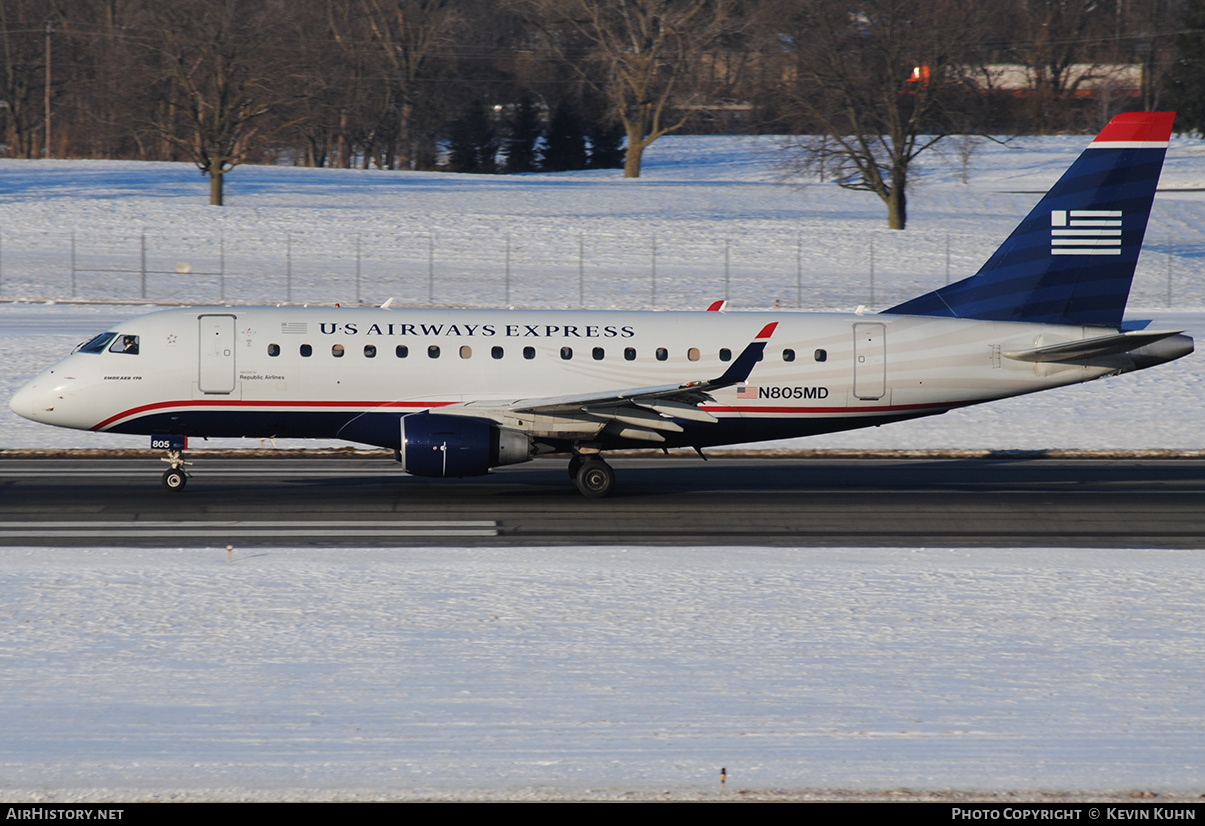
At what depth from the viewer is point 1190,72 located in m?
98.6

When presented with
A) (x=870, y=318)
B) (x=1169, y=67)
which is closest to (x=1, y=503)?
(x=870, y=318)

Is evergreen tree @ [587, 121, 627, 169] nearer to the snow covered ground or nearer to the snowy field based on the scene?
the snowy field

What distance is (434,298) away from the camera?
48.6m

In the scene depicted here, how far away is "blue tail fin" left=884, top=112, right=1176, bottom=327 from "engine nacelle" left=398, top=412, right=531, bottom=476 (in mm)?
9561

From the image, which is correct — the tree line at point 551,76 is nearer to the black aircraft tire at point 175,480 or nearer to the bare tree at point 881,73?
the bare tree at point 881,73

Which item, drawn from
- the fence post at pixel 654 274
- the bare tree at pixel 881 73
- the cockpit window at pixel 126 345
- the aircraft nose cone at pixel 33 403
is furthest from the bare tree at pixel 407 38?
the aircraft nose cone at pixel 33 403

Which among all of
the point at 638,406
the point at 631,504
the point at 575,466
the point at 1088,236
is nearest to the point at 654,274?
the point at 1088,236

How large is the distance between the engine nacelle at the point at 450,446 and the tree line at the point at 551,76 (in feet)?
162

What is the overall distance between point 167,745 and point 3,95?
100272mm

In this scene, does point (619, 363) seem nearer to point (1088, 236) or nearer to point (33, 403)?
point (1088, 236)

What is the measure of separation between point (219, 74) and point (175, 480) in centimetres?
5149

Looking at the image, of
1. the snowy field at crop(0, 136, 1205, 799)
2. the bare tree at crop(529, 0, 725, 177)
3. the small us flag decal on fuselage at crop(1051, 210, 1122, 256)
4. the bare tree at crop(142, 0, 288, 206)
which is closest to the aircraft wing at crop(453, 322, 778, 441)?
the snowy field at crop(0, 136, 1205, 799)

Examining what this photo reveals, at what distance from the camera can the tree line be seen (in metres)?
67.9
